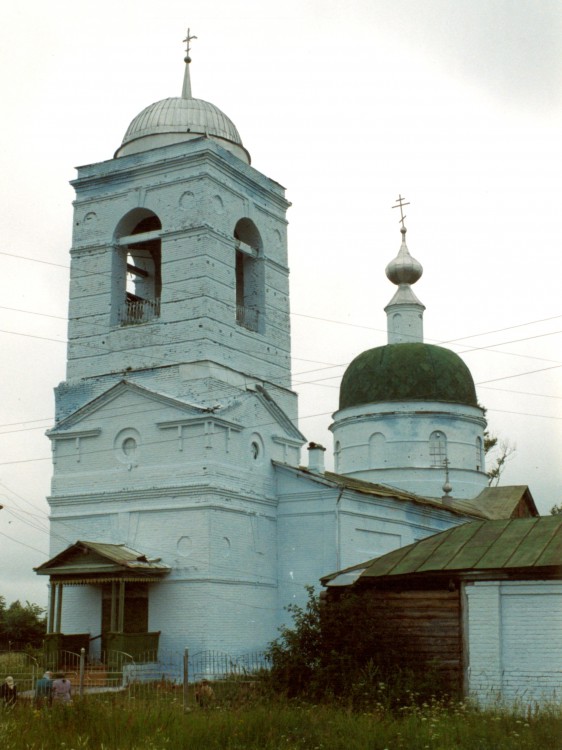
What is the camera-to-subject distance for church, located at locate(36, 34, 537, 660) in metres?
20.6

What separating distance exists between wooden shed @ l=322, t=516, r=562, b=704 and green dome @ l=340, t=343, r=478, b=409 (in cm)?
1538

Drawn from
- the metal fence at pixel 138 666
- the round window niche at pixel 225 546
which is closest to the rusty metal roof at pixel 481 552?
the metal fence at pixel 138 666

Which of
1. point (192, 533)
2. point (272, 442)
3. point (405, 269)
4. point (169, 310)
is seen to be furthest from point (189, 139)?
point (405, 269)

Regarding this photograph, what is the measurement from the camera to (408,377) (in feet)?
100

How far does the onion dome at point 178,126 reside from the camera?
23.7 metres

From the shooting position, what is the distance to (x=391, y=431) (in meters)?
30.4

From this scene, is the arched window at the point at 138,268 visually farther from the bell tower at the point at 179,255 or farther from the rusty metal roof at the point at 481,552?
the rusty metal roof at the point at 481,552

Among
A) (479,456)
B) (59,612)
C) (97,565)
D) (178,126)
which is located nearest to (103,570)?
(97,565)

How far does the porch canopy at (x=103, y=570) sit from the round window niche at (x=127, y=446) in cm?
202

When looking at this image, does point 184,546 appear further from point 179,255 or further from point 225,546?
point 179,255

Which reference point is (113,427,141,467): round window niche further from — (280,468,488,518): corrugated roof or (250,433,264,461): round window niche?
(280,468,488,518): corrugated roof

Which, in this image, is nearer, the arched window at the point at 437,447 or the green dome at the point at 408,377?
the arched window at the point at 437,447

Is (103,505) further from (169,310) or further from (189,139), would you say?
(189,139)

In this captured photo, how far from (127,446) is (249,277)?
5.22 meters
